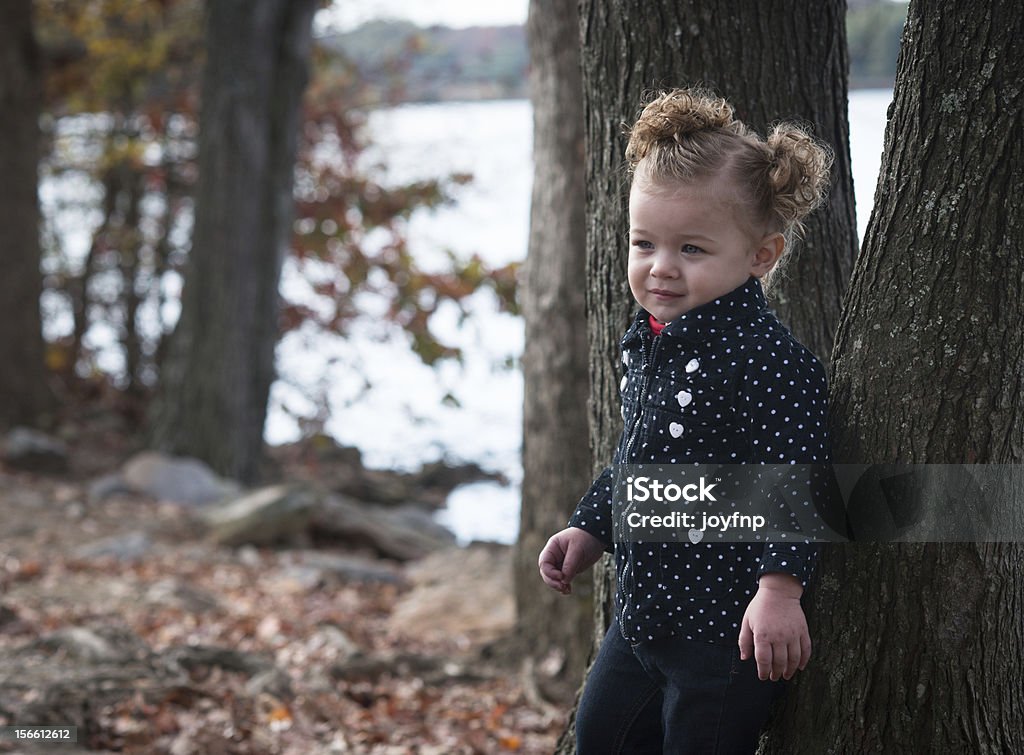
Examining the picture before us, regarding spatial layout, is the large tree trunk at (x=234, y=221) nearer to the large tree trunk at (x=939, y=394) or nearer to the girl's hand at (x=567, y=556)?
the girl's hand at (x=567, y=556)

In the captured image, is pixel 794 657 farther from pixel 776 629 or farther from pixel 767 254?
pixel 767 254

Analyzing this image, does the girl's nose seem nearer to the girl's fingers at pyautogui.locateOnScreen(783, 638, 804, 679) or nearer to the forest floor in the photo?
the girl's fingers at pyautogui.locateOnScreen(783, 638, 804, 679)

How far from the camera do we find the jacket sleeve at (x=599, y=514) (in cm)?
269

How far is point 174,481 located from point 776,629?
853 cm

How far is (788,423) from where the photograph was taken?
2.31m

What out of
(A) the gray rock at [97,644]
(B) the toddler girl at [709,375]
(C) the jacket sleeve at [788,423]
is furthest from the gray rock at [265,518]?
(C) the jacket sleeve at [788,423]

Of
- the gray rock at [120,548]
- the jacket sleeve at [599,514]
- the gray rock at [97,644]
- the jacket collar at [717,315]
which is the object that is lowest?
the gray rock at [120,548]

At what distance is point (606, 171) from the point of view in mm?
3098

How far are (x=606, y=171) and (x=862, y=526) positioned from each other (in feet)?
3.97

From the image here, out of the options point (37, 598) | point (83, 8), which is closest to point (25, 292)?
point (83, 8)

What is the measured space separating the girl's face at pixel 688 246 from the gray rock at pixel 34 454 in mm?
9214

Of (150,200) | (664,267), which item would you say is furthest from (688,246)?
(150,200)

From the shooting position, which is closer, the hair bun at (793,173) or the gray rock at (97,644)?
the hair bun at (793,173)

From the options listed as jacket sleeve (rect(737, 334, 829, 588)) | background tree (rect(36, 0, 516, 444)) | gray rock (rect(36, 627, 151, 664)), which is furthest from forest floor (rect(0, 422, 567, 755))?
background tree (rect(36, 0, 516, 444))
